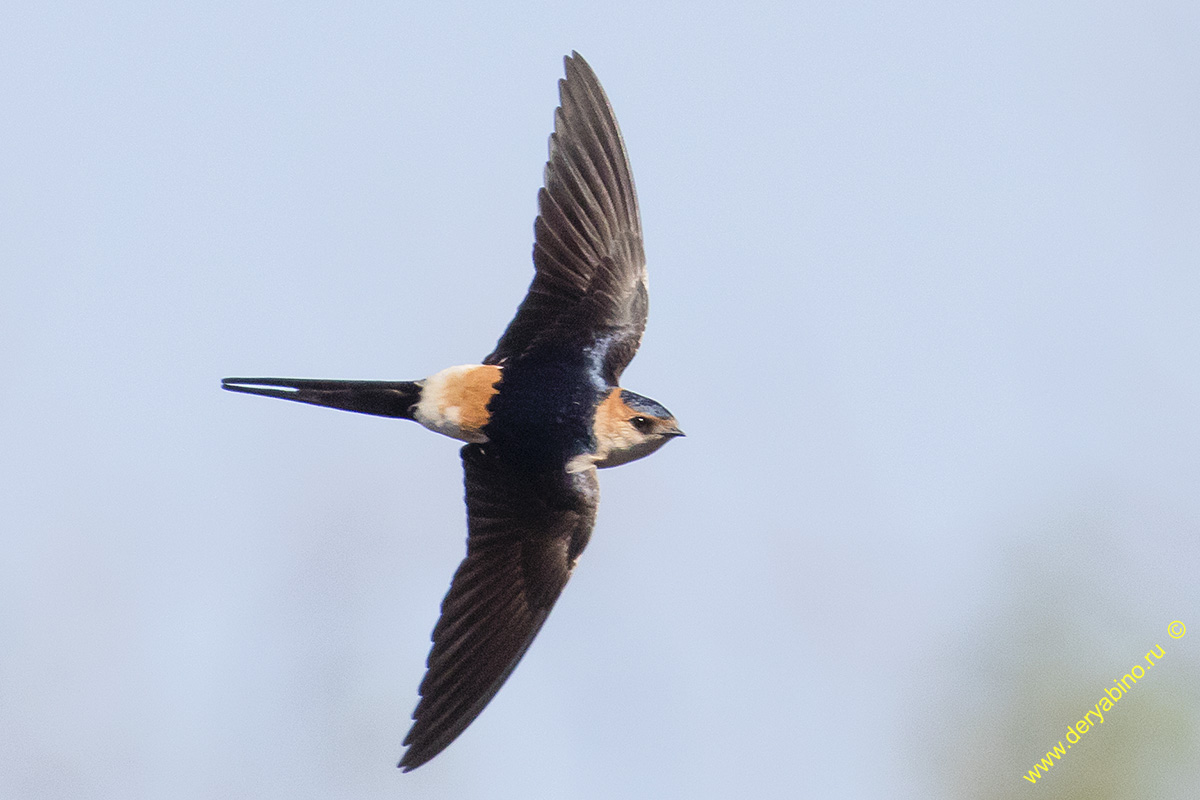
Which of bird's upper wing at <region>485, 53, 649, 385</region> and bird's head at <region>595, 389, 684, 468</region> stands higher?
bird's upper wing at <region>485, 53, 649, 385</region>

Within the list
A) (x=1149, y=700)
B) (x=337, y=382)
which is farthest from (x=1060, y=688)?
(x=337, y=382)

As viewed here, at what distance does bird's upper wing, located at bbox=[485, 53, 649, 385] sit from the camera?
7.14 meters

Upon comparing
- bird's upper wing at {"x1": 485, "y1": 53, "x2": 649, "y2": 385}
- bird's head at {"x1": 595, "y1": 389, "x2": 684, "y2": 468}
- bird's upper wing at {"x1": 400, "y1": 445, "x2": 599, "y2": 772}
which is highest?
bird's upper wing at {"x1": 485, "y1": 53, "x2": 649, "y2": 385}

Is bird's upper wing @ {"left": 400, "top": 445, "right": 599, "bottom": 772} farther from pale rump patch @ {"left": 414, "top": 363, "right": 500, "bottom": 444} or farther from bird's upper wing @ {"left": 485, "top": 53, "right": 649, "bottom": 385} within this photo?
bird's upper wing @ {"left": 485, "top": 53, "right": 649, "bottom": 385}

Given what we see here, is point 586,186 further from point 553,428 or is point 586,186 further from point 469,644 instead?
point 469,644

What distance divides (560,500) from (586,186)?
3.91 feet

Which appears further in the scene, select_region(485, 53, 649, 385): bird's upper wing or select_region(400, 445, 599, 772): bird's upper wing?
select_region(485, 53, 649, 385): bird's upper wing

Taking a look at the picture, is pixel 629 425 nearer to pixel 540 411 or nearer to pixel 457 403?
pixel 540 411

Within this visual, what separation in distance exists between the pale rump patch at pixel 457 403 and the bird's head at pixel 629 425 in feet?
1.35

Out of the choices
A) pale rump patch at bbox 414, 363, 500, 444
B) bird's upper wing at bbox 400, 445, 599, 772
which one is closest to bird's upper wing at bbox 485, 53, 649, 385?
pale rump patch at bbox 414, 363, 500, 444

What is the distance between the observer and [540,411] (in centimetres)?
686

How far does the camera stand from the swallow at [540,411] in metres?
6.67

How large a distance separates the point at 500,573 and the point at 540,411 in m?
0.59

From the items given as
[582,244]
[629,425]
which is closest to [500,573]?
[629,425]
